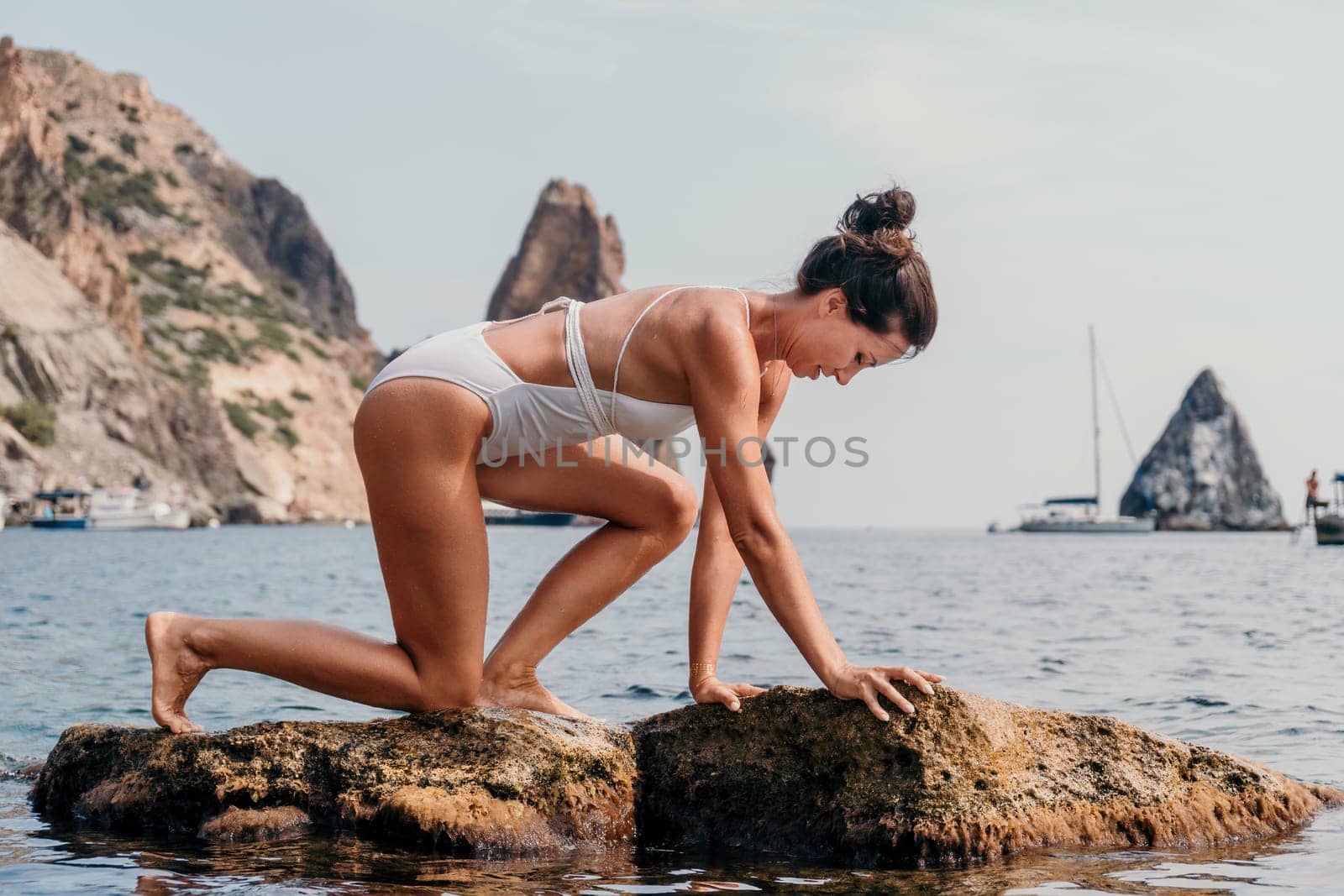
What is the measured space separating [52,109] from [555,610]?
11652cm

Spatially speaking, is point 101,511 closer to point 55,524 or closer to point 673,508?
point 55,524

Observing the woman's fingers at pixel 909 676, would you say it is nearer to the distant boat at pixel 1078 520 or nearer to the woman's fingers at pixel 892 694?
the woman's fingers at pixel 892 694

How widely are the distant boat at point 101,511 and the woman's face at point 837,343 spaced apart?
55.0 meters

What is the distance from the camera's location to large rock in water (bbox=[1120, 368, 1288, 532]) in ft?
334

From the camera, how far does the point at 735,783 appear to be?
4.28 metres

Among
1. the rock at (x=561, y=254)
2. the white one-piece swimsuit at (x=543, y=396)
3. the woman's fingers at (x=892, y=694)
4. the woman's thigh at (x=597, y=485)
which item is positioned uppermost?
the rock at (x=561, y=254)

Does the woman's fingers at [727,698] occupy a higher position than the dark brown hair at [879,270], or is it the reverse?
the dark brown hair at [879,270]

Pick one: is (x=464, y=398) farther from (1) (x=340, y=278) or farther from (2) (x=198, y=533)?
(1) (x=340, y=278)

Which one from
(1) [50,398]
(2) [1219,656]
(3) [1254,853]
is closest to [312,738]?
(3) [1254,853]

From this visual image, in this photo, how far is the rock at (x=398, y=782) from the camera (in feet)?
13.7

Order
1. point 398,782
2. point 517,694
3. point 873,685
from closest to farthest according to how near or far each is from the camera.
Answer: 1. point 873,685
2. point 398,782
3. point 517,694

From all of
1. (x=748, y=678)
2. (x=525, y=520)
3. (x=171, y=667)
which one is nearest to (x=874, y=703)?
(x=171, y=667)

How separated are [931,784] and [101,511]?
191 ft

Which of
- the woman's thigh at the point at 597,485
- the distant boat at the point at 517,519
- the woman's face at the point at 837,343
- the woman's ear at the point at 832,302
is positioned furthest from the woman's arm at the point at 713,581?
the distant boat at the point at 517,519
